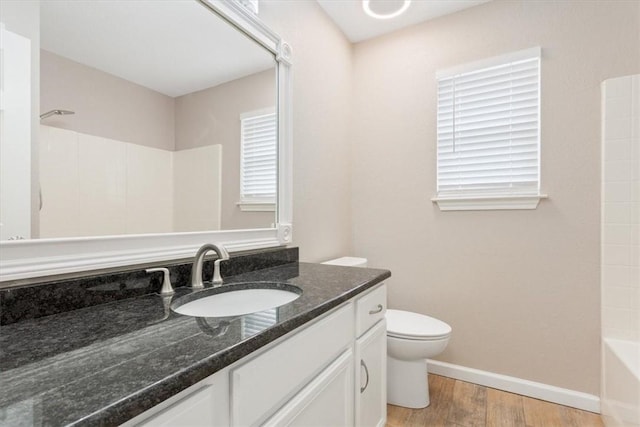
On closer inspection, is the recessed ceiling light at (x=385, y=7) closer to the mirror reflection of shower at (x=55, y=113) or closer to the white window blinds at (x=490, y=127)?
the white window blinds at (x=490, y=127)

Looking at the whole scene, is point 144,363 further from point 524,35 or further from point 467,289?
point 524,35

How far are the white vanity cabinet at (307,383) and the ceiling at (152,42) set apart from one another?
96 centimetres

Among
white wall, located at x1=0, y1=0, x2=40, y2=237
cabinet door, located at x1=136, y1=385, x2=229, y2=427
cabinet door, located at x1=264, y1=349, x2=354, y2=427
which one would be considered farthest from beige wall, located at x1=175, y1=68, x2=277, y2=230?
cabinet door, located at x1=136, y1=385, x2=229, y2=427

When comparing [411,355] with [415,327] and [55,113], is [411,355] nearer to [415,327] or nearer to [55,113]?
[415,327]

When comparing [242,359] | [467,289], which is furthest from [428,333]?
[242,359]

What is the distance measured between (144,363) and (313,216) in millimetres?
1497

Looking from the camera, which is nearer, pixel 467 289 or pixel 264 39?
pixel 264 39

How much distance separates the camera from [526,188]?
1.87 m

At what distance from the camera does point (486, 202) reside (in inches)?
76.9

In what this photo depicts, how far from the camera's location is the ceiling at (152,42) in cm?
89

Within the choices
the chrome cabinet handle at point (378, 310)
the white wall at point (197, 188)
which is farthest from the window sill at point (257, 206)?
the chrome cabinet handle at point (378, 310)

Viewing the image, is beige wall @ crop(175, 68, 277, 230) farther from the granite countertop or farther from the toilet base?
the toilet base

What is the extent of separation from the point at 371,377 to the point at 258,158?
Answer: 112 centimetres

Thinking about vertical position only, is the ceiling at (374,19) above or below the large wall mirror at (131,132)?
above
